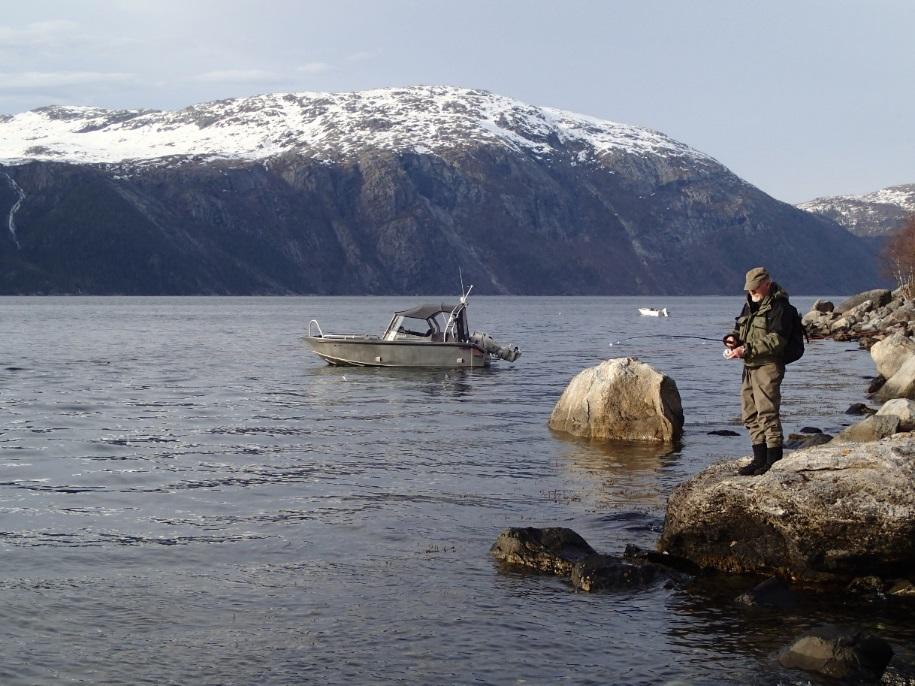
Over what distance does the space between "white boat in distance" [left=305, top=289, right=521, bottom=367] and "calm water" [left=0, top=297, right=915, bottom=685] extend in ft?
36.1

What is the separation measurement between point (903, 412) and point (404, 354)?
26.0 metres

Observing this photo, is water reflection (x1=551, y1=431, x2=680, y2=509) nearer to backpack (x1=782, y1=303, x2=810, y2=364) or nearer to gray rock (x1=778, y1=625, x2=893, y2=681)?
backpack (x1=782, y1=303, x2=810, y2=364)

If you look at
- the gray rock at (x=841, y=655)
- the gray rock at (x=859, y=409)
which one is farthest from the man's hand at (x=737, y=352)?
the gray rock at (x=859, y=409)

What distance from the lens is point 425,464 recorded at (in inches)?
824

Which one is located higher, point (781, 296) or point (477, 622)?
point (781, 296)

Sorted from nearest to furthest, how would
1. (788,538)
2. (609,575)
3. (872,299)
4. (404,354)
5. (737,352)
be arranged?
(788,538)
(609,575)
(737,352)
(404,354)
(872,299)

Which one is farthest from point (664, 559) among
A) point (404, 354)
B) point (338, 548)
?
point (404, 354)

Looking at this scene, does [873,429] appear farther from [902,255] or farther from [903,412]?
[902,255]

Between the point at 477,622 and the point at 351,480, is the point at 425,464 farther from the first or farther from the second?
the point at 477,622

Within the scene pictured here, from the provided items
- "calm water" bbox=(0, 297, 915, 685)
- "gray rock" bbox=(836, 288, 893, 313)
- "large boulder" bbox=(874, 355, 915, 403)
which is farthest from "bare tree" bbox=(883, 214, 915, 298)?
"calm water" bbox=(0, 297, 915, 685)

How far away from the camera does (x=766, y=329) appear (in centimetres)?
1246

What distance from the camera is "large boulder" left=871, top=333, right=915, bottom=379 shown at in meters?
34.6

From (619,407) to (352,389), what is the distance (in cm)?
1492

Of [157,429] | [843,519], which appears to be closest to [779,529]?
[843,519]
